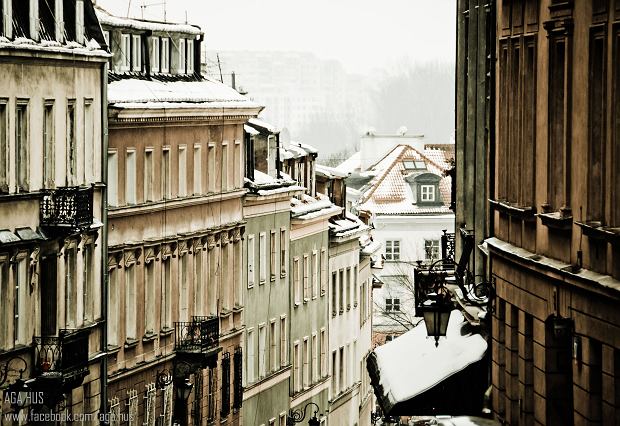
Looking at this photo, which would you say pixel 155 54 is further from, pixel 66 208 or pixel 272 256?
pixel 66 208

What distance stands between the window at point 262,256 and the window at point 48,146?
2021cm

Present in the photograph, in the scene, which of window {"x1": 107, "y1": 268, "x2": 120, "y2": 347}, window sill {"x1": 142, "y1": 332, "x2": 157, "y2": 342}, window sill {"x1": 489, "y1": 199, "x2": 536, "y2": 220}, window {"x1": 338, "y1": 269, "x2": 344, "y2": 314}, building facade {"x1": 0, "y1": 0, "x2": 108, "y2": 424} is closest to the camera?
window sill {"x1": 489, "y1": 199, "x2": 536, "y2": 220}

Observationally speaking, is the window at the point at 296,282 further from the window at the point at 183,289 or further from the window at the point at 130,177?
the window at the point at 130,177

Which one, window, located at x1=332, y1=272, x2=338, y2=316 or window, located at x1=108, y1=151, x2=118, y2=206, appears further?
window, located at x1=332, y1=272, x2=338, y2=316

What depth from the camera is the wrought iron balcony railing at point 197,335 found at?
4975cm

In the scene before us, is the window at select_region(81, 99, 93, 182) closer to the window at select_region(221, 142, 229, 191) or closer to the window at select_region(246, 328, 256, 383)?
the window at select_region(221, 142, 229, 191)

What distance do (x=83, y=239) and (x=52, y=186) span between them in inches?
95.1

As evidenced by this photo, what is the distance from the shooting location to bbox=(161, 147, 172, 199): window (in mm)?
48406

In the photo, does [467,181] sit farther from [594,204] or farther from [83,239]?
[594,204]

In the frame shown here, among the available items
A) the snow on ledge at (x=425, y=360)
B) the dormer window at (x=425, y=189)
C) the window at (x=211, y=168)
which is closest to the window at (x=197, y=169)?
the window at (x=211, y=168)

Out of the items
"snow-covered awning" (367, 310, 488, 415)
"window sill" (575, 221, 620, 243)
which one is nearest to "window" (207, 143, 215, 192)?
"snow-covered awning" (367, 310, 488, 415)

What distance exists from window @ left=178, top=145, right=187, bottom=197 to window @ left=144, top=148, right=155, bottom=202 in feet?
8.36

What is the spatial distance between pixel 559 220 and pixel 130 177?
2505 cm

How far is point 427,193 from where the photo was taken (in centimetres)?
10512
